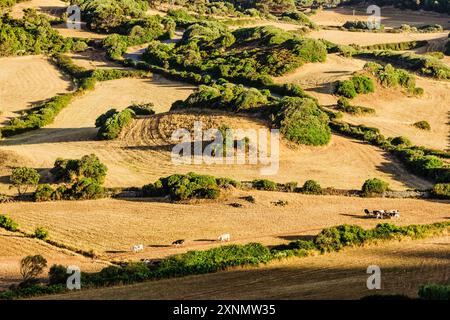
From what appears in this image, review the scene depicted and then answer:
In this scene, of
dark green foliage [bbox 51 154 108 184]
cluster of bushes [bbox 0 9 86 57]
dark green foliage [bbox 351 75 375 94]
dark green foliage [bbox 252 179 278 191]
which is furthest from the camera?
cluster of bushes [bbox 0 9 86 57]

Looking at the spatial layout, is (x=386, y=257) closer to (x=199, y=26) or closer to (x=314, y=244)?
(x=314, y=244)

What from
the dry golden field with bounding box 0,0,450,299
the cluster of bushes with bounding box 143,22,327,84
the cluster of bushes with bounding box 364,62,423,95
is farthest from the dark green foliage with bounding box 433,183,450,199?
the cluster of bushes with bounding box 143,22,327,84

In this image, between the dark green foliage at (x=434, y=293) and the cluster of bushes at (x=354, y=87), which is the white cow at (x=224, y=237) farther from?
the cluster of bushes at (x=354, y=87)

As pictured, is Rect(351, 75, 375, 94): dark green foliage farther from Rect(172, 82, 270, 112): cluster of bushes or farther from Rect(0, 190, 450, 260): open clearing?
Rect(0, 190, 450, 260): open clearing

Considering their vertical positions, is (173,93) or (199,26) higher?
(199,26)

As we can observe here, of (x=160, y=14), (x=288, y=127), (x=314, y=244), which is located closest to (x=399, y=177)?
(x=288, y=127)
